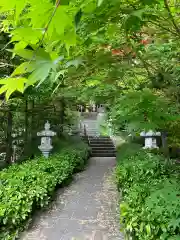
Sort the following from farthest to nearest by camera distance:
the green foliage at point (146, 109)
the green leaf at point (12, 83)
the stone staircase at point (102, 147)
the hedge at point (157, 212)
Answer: the stone staircase at point (102, 147) → the hedge at point (157, 212) → the green foliage at point (146, 109) → the green leaf at point (12, 83)

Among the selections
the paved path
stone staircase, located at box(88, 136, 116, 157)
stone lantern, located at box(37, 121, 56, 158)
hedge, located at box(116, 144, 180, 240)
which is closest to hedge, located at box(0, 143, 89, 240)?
the paved path

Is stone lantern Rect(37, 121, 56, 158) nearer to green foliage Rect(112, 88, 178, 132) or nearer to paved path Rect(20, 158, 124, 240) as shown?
paved path Rect(20, 158, 124, 240)

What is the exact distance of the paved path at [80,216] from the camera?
4.11m

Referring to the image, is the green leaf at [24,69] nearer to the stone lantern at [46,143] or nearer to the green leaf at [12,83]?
the green leaf at [12,83]

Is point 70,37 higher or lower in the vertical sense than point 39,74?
higher

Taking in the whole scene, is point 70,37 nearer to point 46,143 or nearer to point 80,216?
point 80,216

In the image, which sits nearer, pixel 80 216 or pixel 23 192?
pixel 23 192

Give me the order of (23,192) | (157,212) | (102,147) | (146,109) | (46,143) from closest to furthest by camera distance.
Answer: (146,109)
(157,212)
(23,192)
(46,143)
(102,147)

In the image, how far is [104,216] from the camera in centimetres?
490

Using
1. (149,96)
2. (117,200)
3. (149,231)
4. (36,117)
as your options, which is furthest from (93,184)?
(149,96)

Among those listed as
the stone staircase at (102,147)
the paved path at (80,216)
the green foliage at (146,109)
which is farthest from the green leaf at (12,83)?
the stone staircase at (102,147)

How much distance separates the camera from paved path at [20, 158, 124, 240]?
4.11 metres

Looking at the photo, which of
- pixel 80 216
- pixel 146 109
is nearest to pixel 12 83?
pixel 146 109

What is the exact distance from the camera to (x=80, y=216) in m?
4.90
